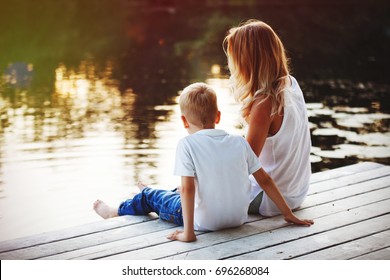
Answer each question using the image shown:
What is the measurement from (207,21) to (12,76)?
31.4ft

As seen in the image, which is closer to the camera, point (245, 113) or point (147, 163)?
point (245, 113)

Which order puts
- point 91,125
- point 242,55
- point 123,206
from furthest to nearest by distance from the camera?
1. point 91,125
2. point 123,206
3. point 242,55

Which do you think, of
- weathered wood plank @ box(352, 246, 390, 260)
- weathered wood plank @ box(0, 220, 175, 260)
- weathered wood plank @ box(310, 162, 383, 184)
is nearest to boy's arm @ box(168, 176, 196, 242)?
weathered wood plank @ box(0, 220, 175, 260)

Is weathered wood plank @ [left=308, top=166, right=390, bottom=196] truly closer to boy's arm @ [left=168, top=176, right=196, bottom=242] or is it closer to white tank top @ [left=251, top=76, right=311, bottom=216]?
white tank top @ [left=251, top=76, right=311, bottom=216]

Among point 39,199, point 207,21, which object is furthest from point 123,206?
point 207,21

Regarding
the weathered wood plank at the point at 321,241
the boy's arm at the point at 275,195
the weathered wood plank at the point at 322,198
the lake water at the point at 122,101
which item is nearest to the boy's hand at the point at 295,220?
the boy's arm at the point at 275,195

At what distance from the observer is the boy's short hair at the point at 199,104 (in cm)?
301

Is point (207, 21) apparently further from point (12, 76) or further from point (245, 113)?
point (245, 113)

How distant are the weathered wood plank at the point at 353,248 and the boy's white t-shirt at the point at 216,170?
1.41 feet

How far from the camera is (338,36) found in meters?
15.3

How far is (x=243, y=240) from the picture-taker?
3.08m

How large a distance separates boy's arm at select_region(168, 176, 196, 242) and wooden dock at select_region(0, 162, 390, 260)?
0.13ft

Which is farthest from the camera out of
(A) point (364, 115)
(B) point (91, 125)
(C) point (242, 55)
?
(A) point (364, 115)

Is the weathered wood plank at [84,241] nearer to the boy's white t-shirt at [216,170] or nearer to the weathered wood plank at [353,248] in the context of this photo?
the boy's white t-shirt at [216,170]
